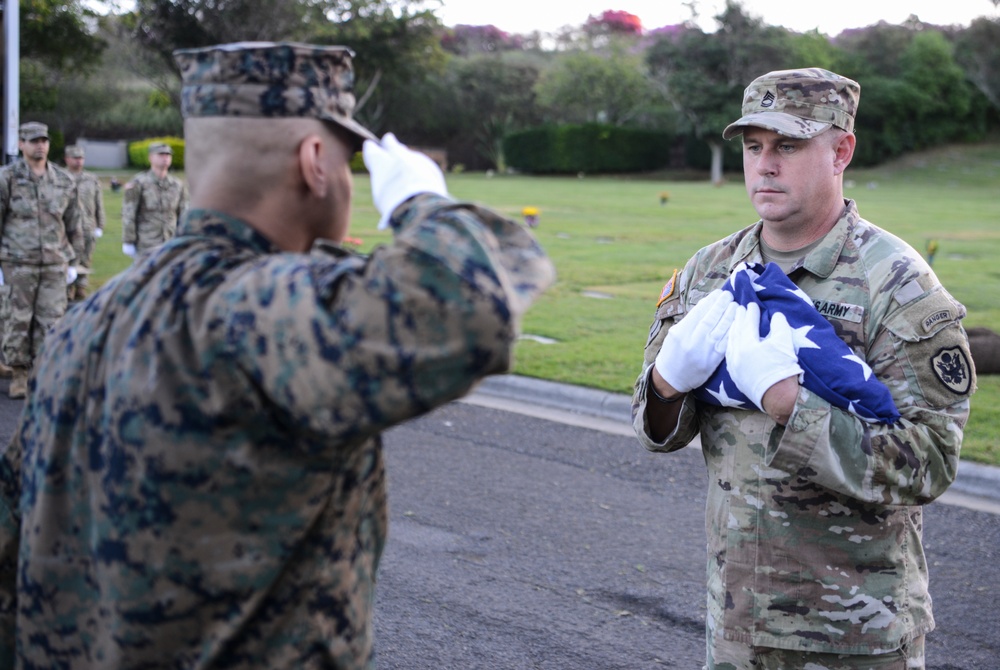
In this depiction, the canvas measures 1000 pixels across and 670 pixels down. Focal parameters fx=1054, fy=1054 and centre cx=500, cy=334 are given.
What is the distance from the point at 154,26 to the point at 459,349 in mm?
48029

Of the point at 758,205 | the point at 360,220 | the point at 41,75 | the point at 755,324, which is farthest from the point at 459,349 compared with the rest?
the point at 41,75

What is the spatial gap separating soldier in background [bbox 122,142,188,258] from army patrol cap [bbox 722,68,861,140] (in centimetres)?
1061

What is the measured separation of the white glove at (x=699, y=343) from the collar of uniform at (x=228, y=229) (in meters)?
1.19

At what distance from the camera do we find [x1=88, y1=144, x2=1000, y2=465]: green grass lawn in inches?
357

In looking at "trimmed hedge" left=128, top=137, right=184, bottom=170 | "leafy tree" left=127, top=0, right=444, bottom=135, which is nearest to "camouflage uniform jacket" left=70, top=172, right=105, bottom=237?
"leafy tree" left=127, top=0, right=444, bottom=135

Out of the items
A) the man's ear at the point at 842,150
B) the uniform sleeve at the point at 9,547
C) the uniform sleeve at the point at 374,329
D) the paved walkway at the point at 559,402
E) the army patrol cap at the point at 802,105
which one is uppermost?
the army patrol cap at the point at 802,105

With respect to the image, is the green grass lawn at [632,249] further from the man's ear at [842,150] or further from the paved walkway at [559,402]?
the man's ear at [842,150]

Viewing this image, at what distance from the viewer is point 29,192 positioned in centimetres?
943

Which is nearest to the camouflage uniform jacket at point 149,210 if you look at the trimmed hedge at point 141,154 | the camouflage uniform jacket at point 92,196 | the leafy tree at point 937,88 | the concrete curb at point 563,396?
the camouflage uniform jacket at point 92,196

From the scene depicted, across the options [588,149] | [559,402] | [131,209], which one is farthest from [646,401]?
[588,149]

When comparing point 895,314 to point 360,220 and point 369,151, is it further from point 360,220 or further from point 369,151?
point 360,220

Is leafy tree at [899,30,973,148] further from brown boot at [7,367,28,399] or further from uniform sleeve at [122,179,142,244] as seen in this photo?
brown boot at [7,367,28,399]

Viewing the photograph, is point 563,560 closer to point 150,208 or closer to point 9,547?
point 9,547

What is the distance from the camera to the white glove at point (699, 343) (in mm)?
2471
